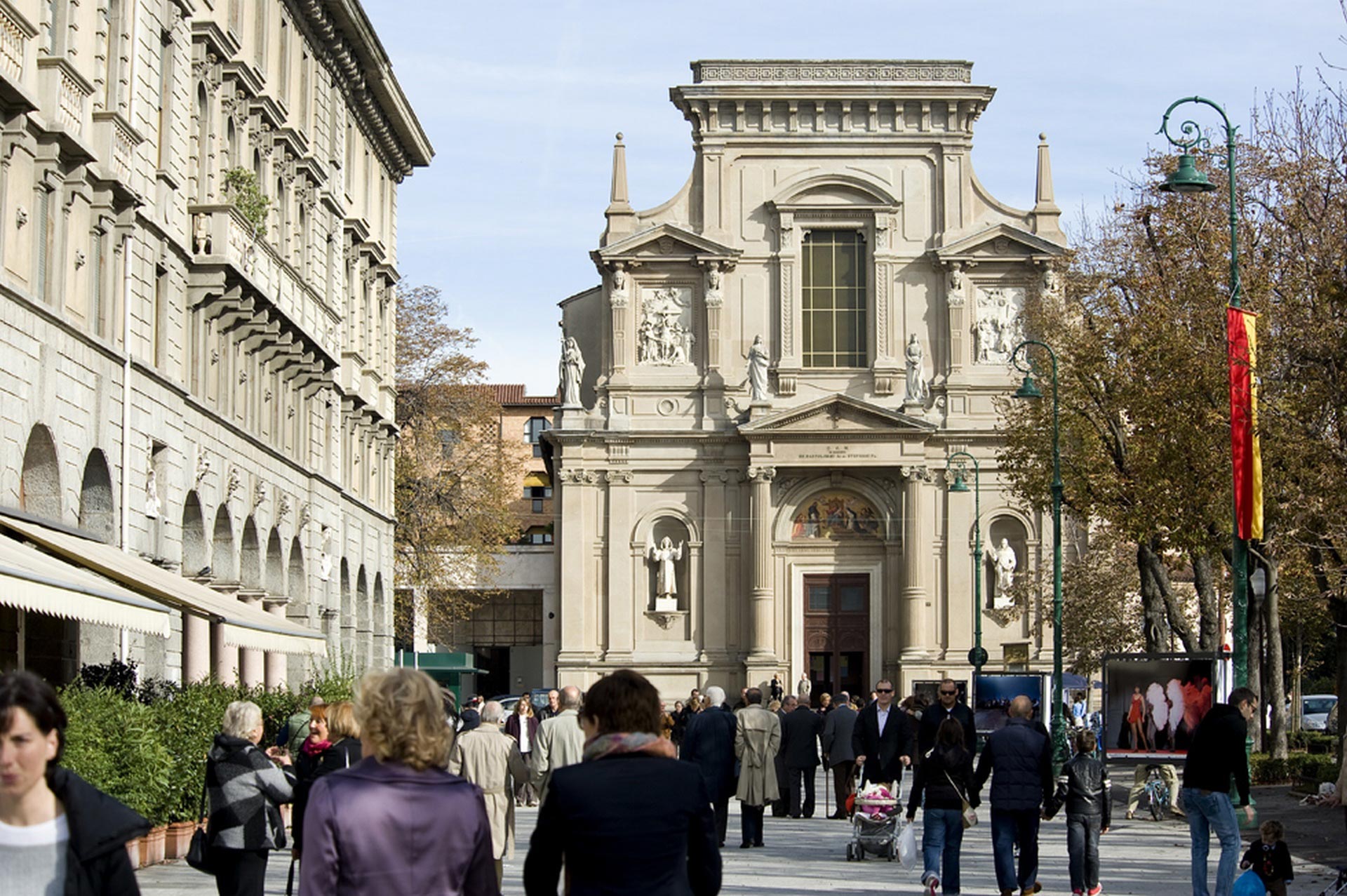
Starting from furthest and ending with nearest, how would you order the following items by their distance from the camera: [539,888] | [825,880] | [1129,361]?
[1129,361] < [825,880] < [539,888]

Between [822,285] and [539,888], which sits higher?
[822,285]

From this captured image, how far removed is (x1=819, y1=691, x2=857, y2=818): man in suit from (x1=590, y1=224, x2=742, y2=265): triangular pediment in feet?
118

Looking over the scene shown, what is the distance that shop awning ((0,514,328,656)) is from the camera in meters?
20.8

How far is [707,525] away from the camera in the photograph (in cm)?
6644

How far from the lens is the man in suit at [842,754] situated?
30031mm

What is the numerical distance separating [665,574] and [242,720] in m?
53.0

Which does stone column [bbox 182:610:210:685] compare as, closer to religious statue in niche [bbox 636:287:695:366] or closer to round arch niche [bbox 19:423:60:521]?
round arch niche [bbox 19:423:60:521]

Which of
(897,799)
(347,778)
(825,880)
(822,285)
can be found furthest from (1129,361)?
(347,778)

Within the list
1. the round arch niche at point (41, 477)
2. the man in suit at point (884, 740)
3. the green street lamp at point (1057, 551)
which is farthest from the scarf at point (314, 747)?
the green street lamp at point (1057, 551)

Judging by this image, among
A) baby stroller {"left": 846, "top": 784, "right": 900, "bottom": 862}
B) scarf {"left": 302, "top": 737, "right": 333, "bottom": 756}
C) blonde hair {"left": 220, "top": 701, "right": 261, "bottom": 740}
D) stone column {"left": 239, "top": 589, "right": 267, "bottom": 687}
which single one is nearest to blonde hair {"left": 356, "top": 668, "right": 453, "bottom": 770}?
blonde hair {"left": 220, "top": 701, "right": 261, "bottom": 740}

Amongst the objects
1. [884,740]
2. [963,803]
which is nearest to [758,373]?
[884,740]

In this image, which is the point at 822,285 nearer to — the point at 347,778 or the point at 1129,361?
the point at 1129,361

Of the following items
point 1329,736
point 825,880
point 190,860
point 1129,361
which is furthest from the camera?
point 1329,736

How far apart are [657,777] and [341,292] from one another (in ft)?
135
